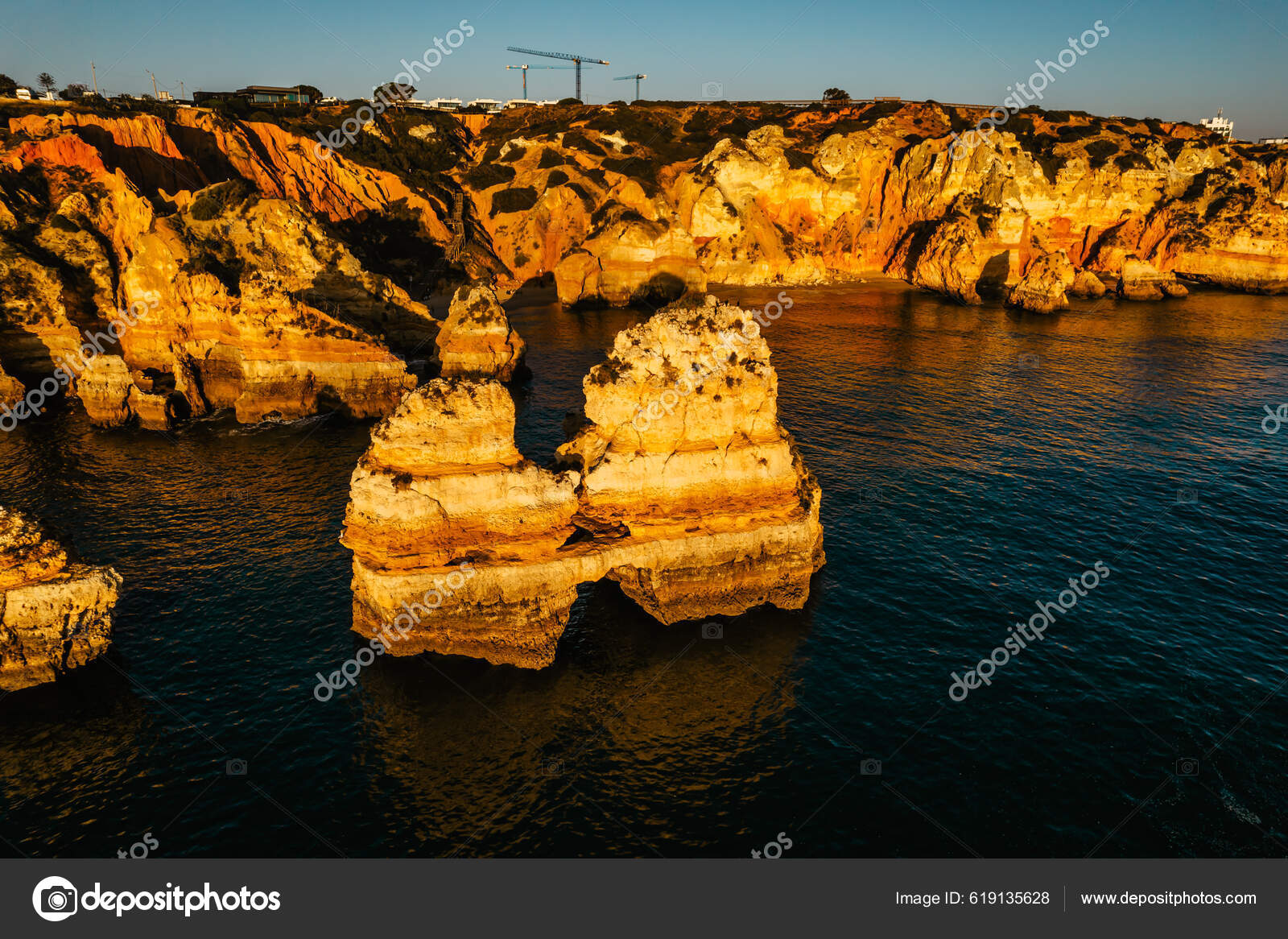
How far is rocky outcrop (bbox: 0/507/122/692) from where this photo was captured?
95.2 ft

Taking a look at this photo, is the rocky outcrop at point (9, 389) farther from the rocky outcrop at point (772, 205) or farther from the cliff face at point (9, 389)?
the rocky outcrop at point (772, 205)

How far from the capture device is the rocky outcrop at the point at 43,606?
95.2ft

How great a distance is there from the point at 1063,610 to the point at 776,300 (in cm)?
7986

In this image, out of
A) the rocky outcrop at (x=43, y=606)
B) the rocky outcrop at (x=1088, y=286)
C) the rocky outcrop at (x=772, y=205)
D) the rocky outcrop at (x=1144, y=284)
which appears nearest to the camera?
the rocky outcrop at (x=43, y=606)

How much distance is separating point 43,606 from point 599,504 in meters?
21.8

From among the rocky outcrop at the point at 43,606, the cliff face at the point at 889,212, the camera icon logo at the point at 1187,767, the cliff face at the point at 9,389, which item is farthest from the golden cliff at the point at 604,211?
the camera icon logo at the point at 1187,767

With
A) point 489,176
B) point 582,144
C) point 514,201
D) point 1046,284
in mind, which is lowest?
point 1046,284

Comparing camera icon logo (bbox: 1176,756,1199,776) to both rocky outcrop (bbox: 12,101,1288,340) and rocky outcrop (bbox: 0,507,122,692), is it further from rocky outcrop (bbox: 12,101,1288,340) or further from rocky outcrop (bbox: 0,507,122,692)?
rocky outcrop (bbox: 12,101,1288,340)

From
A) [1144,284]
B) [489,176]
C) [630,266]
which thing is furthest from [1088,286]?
[489,176]

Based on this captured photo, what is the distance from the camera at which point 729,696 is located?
2997 centimetres

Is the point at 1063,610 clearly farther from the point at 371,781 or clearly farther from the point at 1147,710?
the point at 371,781

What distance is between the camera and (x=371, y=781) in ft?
83.7

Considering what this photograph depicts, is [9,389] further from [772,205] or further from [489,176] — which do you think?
[772,205]

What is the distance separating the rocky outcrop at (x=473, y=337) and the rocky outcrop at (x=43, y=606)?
128ft
